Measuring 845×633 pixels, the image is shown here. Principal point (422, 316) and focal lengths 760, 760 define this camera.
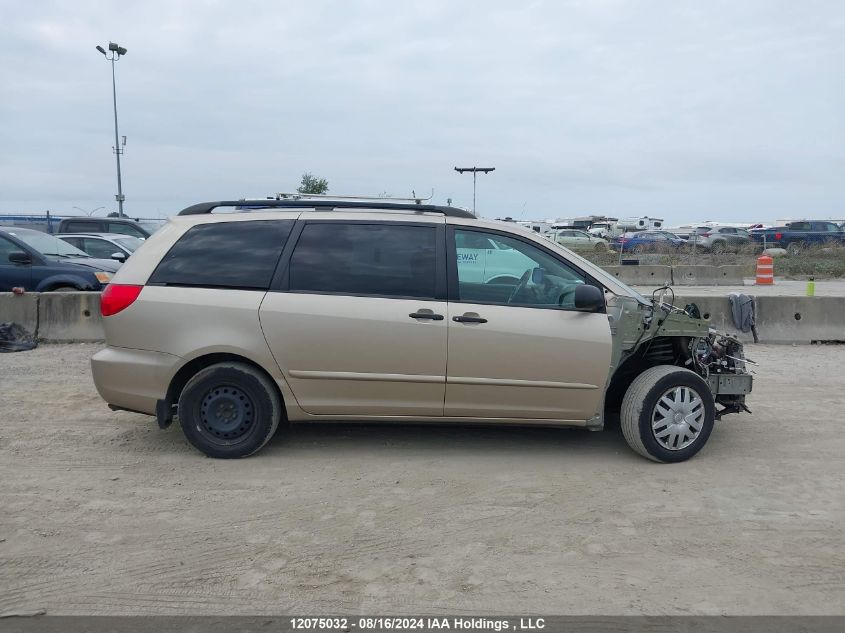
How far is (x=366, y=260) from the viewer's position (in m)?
5.43

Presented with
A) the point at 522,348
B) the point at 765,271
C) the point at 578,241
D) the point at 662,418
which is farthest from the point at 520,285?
the point at 578,241

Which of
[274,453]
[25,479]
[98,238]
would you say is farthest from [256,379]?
[98,238]

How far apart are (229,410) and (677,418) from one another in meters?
3.19

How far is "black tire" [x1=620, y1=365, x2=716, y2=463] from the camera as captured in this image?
5344 mm

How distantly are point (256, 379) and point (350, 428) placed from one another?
1.19 m

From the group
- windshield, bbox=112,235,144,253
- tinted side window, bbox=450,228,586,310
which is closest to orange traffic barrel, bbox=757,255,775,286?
windshield, bbox=112,235,144,253

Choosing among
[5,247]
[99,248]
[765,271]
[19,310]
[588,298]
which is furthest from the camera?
[765,271]

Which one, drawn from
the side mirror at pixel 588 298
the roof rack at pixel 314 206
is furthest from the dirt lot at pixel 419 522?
the roof rack at pixel 314 206

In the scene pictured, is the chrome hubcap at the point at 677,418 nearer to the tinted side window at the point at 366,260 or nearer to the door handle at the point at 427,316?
the door handle at the point at 427,316

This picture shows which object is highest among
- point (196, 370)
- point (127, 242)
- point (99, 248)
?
point (127, 242)

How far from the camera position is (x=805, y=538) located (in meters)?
4.22

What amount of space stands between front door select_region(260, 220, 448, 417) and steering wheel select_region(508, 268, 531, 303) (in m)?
0.49

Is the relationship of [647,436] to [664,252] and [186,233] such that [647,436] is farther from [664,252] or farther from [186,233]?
[664,252]

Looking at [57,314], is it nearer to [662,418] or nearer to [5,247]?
[5,247]
